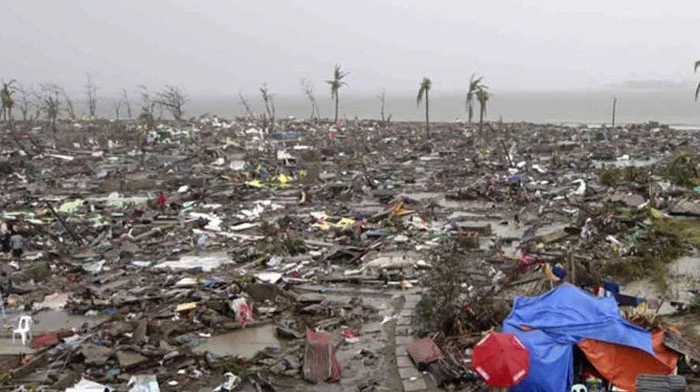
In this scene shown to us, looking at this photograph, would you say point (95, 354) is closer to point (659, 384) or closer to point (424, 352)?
point (424, 352)

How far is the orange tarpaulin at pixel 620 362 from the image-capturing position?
299 inches

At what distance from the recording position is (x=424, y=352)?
9.09m

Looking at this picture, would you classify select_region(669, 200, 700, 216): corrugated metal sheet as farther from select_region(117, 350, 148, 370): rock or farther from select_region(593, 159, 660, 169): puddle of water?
select_region(117, 350, 148, 370): rock

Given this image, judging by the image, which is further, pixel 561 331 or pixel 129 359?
pixel 129 359

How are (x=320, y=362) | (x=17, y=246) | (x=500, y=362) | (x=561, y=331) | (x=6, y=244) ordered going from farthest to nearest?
(x=6, y=244) → (x=17, y=246) → (x=320, y=362) → (x=561, y=331) → (x=500, y=362)

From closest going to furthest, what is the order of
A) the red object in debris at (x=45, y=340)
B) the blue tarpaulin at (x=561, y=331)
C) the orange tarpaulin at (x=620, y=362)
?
the blue tarpaulin at (x=561, y=331)
the orange tarpaulin at (x=620, y=362)
the red object in debris at (x=45, y=340)

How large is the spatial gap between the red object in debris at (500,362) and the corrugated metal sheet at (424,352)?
2.12 m

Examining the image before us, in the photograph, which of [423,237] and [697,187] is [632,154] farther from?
[423,237]

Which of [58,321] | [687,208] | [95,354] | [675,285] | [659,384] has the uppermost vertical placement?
[687,208]

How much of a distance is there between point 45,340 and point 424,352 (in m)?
6.11

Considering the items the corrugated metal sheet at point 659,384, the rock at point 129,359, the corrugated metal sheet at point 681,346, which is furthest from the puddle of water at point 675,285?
the rock at point 129,359

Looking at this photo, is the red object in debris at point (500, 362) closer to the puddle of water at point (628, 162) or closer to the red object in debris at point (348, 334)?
the red object in debris at point (348, 334)

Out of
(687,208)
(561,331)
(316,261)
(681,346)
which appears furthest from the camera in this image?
(687,208)

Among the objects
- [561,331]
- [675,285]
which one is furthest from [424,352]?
[675,285]
